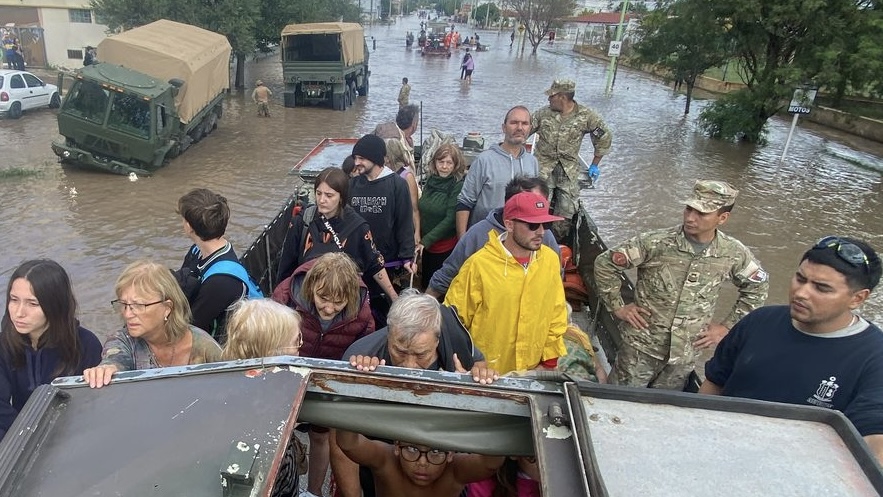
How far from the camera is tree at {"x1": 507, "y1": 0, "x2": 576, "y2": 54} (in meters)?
46.8

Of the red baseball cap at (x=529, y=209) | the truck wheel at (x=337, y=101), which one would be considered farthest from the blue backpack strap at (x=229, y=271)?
the truck wheel at (x=337, y=101)

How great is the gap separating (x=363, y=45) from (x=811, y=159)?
16092 millimetres

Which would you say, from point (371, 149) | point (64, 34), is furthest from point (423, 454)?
point (64, 34)

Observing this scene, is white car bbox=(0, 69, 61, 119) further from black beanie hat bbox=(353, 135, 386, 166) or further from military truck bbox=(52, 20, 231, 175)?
black beanie hat bbox=(353, 135, 386, 166)

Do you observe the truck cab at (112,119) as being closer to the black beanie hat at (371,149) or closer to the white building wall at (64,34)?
the black beanie hat at (371,149)

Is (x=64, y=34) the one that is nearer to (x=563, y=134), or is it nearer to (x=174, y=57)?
(x=174, y=57)

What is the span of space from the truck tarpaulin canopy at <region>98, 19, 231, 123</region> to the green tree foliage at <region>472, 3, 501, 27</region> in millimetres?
64225

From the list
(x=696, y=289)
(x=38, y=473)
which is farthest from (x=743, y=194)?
(x=38, y=473)

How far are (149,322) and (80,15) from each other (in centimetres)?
2654

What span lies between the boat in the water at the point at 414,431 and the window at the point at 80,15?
88.8 feet

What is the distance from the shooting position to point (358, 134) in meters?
15.7

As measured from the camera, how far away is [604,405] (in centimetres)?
140

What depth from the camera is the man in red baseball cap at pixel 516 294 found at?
285 cm

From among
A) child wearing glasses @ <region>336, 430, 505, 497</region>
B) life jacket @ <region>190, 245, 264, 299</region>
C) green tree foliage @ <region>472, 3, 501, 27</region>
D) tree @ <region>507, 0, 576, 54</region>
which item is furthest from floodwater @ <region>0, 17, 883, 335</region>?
green tree foliage @ <region>472, 3, 501, 27</region>
